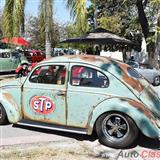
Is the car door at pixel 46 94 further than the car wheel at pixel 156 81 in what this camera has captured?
No

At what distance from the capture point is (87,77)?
725 centimetres

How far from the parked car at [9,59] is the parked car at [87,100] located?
56.4 ft

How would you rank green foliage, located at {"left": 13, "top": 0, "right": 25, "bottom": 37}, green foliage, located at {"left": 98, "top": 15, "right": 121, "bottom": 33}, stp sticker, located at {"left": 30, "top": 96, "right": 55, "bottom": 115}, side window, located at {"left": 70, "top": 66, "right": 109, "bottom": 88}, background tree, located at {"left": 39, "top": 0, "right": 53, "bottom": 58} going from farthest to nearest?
green foliage, located at {"left": 98, "top": 15, "right": 121, "bottom": 33} → green foliage, located at {"left": 13, "top": 0, "right": 25, "bottom": 37} → background tree, located at {"left": 39, "top": 0, "right": 53, "bottom": 58} → stp sticker, located at {"left": 30, "top": 96, "right": 55, "bottom": 115} → side window, located at {"left": 70, "top": 66, "right": 109, "bottom": 88}

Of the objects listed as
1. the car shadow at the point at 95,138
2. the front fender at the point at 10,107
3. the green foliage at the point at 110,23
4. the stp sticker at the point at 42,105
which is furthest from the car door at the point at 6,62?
the stp sticker at the point at 42,105

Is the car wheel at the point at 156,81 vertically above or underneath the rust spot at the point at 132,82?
underneath

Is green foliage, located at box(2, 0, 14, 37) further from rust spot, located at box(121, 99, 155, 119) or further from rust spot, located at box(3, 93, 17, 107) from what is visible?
rust spot, located at box(121, 99, 155, 119)

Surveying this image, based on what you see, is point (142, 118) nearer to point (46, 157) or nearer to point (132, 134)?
point (132, 134)

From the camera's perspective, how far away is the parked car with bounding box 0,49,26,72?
2489cm

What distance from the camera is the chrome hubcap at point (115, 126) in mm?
6762

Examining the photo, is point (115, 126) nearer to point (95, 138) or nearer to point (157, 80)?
point (95, 138)

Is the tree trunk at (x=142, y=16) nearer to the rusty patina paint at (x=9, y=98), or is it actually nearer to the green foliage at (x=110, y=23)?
the green foliage at (x=110, y=23)

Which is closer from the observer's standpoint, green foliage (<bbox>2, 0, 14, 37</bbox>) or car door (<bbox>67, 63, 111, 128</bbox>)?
car door (<bbox>67, 63, 111, 128</bbox>)

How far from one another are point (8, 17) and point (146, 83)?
9.16 m

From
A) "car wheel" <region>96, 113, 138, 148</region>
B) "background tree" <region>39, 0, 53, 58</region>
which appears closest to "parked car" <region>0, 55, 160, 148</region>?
"car wheel" <region>96, 113, 138, 148</region>
